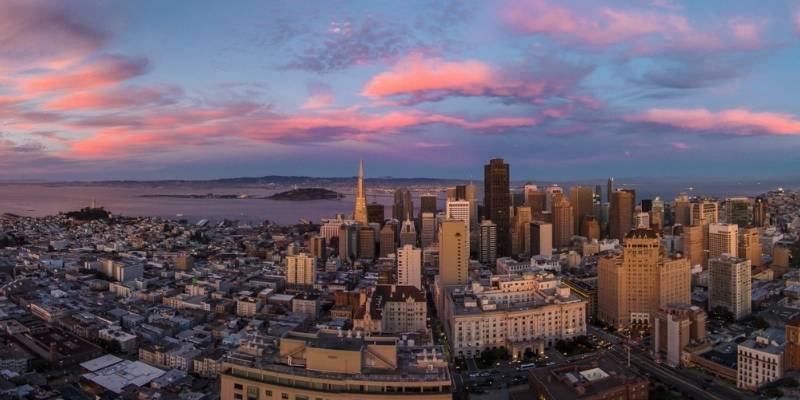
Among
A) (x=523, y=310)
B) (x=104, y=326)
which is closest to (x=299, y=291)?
(x=104, y=326)

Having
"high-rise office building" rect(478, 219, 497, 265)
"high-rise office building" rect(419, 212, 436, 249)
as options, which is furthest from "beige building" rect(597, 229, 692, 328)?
"high-rise office building" rect(419, 212, 436, 249)

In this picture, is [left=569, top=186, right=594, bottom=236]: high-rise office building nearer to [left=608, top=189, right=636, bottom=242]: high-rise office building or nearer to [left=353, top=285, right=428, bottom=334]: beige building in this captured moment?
[left=608, top=189, right=636, bottom=242]: high-rise office building

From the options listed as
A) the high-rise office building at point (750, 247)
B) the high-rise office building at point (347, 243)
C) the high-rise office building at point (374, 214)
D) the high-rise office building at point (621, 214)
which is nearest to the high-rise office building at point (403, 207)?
the high-rise office building at point (374, 214)

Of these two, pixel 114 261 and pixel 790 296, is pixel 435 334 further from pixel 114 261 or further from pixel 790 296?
pixel 114 261

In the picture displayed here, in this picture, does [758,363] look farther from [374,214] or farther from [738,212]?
[738,212]

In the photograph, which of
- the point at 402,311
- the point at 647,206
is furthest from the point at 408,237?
the point at 647,206

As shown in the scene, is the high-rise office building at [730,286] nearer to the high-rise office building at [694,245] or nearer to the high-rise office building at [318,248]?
the high-rise office building at [694,245]
